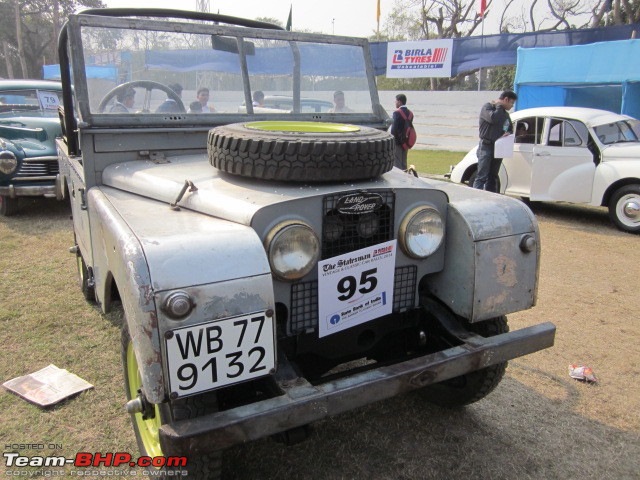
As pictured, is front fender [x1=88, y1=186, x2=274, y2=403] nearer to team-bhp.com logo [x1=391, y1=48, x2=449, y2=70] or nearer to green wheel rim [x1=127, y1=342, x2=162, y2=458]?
green wheel rim [x1=127, y1=342, x2=162, y2=458]

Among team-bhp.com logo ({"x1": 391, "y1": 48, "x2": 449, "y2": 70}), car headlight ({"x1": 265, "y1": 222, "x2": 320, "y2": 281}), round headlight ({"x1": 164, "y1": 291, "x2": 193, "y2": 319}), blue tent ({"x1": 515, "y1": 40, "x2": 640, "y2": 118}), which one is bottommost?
round headlight ({"x1": 164, "y1": 291, "x2": 193, "y2": 319})

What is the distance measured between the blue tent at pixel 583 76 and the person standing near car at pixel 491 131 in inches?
151

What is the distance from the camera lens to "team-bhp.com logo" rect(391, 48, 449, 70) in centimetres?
1708

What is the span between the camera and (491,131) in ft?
26.8

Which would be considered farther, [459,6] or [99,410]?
[459,6]

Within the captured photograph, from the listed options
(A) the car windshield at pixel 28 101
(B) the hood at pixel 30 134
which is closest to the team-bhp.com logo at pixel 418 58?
(A) the car windshield at pixel 28 101

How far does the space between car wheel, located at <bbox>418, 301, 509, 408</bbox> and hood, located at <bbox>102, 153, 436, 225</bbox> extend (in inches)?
31.4

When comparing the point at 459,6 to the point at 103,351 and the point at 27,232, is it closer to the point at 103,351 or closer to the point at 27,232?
the point at 27,232

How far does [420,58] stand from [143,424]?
16922mm

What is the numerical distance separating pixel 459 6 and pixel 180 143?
117ft

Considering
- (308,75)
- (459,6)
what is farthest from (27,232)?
(459,6)

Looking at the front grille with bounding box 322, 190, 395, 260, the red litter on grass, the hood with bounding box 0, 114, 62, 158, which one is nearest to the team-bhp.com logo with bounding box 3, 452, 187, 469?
the front grille with bounding box 322, 190, 395, 260

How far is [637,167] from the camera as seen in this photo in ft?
24.4

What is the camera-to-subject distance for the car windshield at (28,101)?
8641 mm
